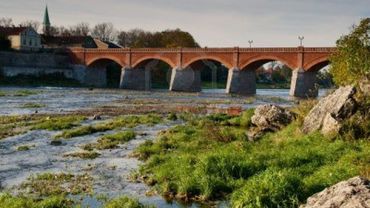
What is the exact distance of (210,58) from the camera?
88.4 m

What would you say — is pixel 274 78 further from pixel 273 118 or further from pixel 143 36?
pixel 273 118

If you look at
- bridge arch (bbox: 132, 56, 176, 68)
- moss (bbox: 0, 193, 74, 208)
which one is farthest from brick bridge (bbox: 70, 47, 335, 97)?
moss (bbox: 0, 193, 74, 208)

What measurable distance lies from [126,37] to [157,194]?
155712 mm

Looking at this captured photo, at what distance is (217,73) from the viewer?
132625 millimetres

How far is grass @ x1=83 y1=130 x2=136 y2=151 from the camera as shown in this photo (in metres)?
21.3

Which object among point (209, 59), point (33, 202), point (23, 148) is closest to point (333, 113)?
point (33, 202)

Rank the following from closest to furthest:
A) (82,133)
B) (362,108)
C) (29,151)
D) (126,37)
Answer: (362,108)
(29,151)
(82,133)
(126,37)

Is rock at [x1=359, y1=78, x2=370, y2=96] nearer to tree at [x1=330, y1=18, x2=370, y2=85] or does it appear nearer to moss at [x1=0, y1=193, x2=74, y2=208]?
tree at [x1=330, y1=18, x2=370, y2=85]

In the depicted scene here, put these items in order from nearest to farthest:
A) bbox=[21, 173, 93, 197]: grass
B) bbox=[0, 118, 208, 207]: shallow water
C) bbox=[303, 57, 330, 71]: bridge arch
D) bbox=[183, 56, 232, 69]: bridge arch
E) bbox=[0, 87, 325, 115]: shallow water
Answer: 1. bbox=[21, 173, 93, 197]: grass
2. bbox=[0, 118, 208, 207]: shallow water
3. bbox=[0, 87, 325, 115]: shallow water
4. bbox=[303, 57, 330, 71]: bridge arch
5. bbox=[183, 56, 232, 69]: bridge arch

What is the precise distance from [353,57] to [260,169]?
15694 millimetres

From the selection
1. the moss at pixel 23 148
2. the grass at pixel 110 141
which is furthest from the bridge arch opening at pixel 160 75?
the moss at pixel 23 148

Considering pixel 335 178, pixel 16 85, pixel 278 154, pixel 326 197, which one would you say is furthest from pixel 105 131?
pixel 16 85

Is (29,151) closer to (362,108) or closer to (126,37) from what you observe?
(362,108)

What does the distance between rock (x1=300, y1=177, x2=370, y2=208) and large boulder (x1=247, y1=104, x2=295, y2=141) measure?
14462 mm
